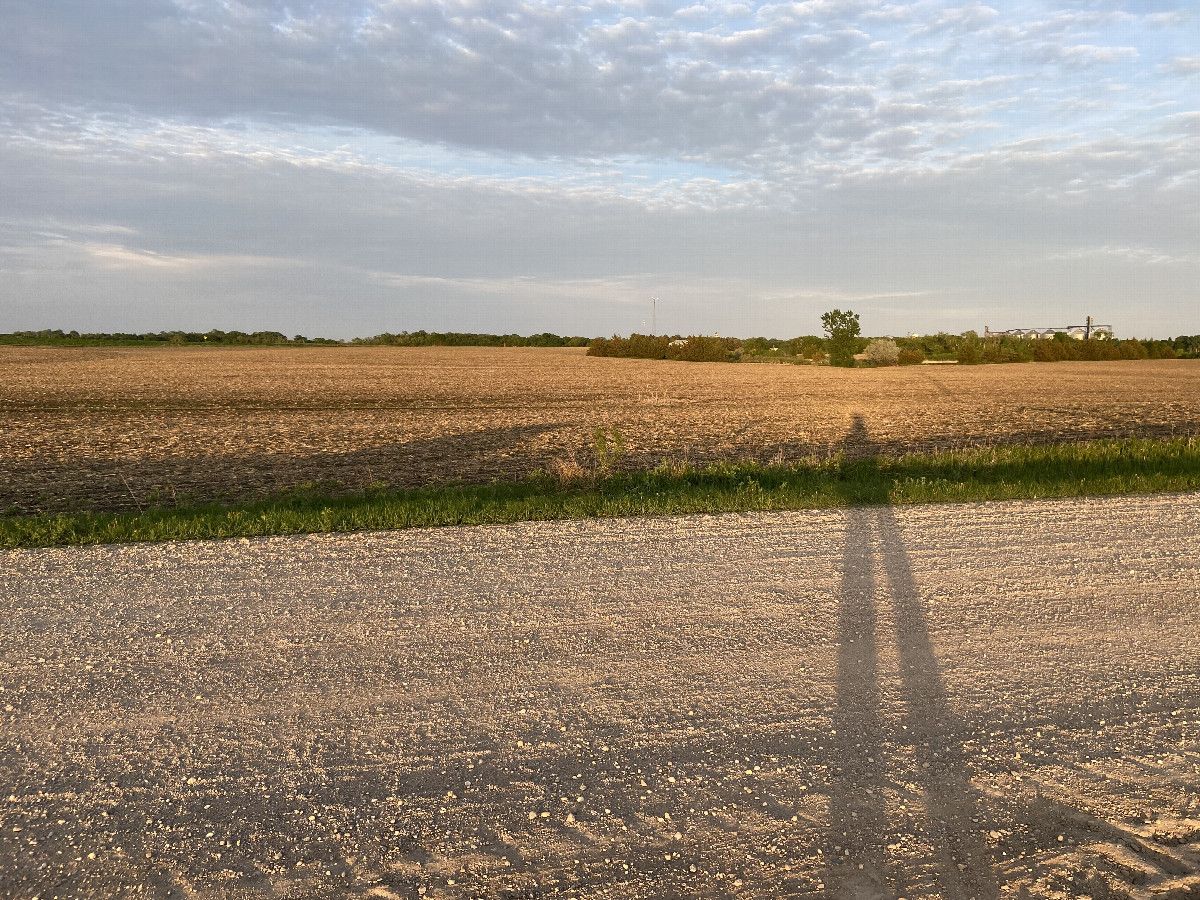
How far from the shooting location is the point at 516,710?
174 inches

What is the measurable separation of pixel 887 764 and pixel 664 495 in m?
6.29

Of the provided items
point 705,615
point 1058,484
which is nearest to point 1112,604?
point 705,615

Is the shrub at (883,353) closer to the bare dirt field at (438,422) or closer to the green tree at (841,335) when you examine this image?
the green tree at (841,335)

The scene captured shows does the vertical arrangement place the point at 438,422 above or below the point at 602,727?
above

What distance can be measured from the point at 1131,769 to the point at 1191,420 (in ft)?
81.1

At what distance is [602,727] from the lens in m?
4.22

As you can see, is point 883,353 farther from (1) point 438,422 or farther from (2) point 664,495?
(2) point 664,495

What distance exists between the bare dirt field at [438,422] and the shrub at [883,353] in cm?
2790

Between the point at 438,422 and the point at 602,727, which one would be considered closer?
the point at 602,727

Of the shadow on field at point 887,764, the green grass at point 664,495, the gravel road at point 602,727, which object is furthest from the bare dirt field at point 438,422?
the shadow on field at point 887,764

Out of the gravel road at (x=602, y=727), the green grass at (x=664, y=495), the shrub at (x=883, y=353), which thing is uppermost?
the shrub at (x=883, y=353)

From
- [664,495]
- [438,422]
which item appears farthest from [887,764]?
[438,422]

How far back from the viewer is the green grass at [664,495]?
8547 millimetres

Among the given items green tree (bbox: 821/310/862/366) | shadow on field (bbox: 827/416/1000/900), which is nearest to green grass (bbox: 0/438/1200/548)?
shadow on field (bbox: 827/416/1000/900)
